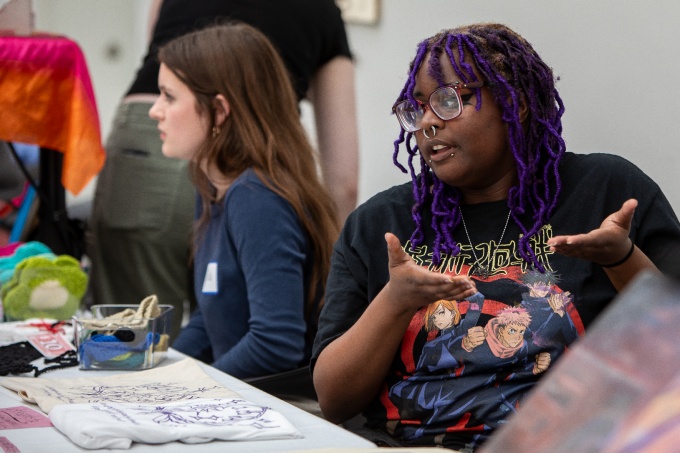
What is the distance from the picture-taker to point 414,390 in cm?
145

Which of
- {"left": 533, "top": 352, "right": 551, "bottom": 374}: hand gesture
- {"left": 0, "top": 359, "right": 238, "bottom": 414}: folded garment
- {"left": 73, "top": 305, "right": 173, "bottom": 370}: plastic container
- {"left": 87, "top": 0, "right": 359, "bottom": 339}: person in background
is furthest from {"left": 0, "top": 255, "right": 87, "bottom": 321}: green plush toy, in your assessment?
{"left": 533, "top": 352, "right": 551, "bottom": 374}: hand gesture

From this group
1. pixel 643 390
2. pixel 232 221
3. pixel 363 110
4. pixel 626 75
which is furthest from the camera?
pixel 363 110

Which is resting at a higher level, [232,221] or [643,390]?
[643,390]

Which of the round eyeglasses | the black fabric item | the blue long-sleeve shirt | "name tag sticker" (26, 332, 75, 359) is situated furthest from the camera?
the black fabric item

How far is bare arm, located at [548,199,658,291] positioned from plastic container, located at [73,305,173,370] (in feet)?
2.52

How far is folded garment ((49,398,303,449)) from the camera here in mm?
1115

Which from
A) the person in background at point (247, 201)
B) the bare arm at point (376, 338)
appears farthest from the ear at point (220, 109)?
the bare arm at point (376, 338)

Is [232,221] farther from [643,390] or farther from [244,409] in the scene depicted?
[643,390]

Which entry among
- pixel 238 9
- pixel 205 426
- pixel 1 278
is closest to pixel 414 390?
pixel 205 426

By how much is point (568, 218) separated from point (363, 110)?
2.45m

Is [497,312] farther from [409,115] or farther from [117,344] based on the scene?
A: [117,344]

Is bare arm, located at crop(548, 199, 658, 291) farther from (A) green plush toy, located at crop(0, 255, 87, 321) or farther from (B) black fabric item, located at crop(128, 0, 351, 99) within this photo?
(B) black fabric item, located at crop(128, 0, 351, 99)

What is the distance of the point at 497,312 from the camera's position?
1.41 meters

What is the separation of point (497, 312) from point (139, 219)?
176cm
